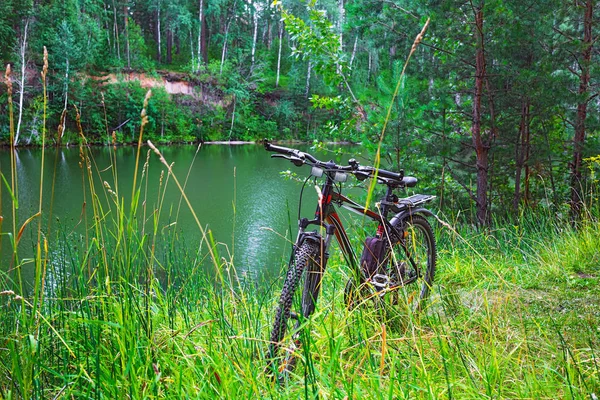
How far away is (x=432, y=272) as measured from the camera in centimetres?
283

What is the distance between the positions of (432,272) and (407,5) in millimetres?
2971

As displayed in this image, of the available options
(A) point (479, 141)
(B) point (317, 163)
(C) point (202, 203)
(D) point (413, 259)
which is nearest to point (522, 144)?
(A) point (479, 141)

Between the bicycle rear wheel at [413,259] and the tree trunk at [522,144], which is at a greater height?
the tree trunk at [522,144]

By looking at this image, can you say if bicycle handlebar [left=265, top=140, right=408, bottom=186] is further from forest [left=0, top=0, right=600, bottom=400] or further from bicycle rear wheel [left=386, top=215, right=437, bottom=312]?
bicycle rear wheel [left=386, top=215, right=437, bottom=312]

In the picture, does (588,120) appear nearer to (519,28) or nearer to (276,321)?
(519,28)

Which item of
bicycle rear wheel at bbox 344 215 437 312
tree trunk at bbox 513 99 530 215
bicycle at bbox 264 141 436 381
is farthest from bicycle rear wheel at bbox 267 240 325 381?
tree trunk at bbox 513 99 530 215

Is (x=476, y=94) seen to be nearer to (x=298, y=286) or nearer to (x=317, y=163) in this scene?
(x=317, y=163)

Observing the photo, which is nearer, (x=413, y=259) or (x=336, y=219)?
(x=336, y=219)

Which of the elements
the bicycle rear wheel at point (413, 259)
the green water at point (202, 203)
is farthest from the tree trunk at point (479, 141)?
the bicycle rear wheel at point (413, 259)

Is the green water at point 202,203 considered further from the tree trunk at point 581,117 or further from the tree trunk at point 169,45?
the tree trunk at point 169,45

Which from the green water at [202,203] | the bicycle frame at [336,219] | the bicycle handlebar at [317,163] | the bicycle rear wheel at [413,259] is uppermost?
the bicycle handlebar at [317,163]

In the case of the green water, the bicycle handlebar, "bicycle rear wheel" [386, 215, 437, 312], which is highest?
the bicycle handlebar

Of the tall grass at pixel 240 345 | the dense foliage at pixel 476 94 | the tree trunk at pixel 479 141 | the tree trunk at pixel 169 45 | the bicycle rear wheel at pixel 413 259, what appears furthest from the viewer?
the tree trunk at pixel 169 45

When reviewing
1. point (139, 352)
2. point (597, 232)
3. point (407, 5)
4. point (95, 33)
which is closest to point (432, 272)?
point (597, 232)
